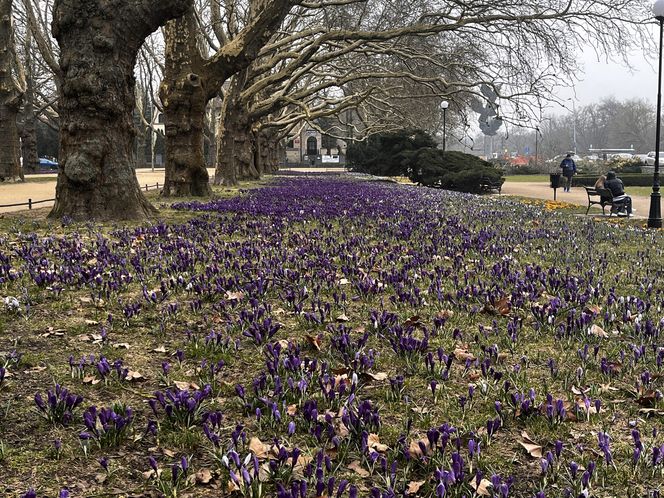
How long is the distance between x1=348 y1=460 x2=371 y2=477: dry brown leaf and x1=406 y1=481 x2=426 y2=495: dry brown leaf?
0.23m

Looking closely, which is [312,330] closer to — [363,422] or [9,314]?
[363,422]

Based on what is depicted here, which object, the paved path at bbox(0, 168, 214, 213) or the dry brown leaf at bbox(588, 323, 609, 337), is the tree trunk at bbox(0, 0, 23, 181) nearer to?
the paved path at bbox(0, 168, 214, 213)

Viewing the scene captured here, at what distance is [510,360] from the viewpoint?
3744mm

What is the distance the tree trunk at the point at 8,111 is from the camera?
92.2 ft

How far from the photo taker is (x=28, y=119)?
1612 inches

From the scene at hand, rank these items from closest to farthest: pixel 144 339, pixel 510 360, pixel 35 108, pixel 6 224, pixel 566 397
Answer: pixel 566 397 < pixel 510 360 < pixel 144 339 < pixel 6 224 < pixel 35 108

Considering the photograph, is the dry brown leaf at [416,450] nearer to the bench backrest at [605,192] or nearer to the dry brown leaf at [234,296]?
the dry brown leaf at [234,296]

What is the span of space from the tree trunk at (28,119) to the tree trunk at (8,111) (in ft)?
19.9

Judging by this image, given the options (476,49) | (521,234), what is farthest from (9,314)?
(476,49)

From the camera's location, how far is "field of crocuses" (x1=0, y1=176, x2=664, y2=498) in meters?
2.34

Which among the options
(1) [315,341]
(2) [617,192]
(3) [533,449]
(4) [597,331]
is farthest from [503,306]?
(2) [617,192]

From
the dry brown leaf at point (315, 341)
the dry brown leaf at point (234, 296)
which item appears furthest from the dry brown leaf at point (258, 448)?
the dry brown leaf at point (234, 296)

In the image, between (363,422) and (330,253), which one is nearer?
(363,422)

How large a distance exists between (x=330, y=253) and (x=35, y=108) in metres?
45.8
